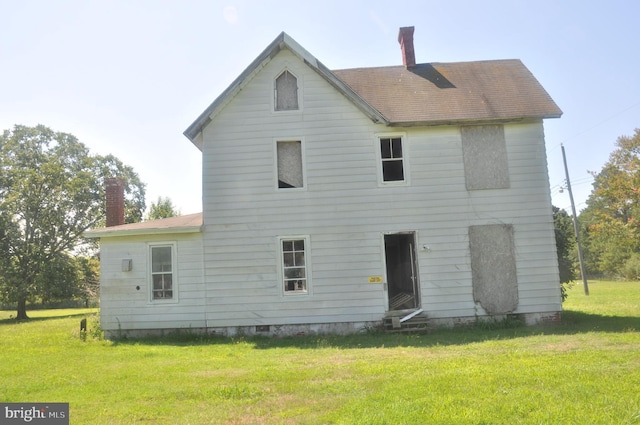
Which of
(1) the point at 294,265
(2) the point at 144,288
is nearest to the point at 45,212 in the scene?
(2) the point at 144,288

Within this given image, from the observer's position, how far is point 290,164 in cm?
1367

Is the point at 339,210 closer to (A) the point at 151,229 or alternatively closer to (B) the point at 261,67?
(B) the point at 261,67

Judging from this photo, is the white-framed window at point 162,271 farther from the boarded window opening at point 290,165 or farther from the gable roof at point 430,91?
the boarded window opening at point 290,165

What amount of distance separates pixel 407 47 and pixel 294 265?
8921 mm

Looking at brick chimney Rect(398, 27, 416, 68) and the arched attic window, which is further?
brick chimney Rect(398, 27, 416, 68)

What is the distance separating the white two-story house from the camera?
1315 centimetres

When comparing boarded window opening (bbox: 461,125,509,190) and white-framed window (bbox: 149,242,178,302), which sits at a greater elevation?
boarded window opening (bbox: 461,125,509,190)

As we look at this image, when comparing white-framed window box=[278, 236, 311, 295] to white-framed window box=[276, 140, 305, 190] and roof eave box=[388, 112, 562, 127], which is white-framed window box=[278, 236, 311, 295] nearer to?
white-framed window box=[276, 140, 305, 190]

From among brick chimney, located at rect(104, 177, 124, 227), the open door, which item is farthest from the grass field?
brick chimney, located at rect(104, 177, 124, 227)

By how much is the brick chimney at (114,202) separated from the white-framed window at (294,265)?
20.4ft

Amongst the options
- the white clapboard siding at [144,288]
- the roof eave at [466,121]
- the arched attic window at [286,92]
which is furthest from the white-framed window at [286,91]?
the white clapboard siding at [144,288]

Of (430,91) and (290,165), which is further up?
(430,91)

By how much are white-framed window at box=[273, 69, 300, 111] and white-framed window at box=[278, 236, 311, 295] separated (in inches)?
155

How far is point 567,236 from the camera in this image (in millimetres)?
16453
